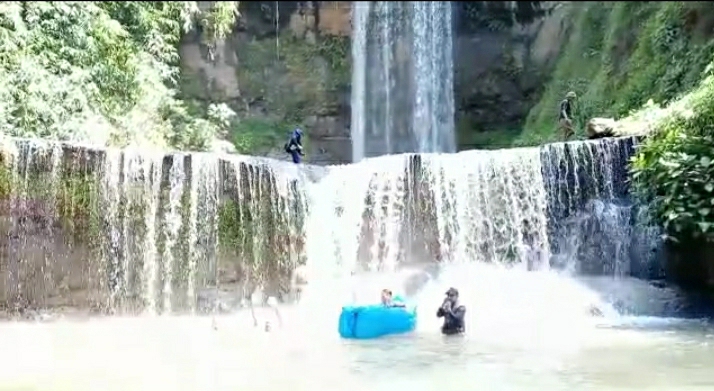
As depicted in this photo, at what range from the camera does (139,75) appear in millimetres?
17500

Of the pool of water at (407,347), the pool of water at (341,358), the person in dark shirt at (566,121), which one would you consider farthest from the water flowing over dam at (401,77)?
the pool of water at (341,358)

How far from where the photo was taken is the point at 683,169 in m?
12.4

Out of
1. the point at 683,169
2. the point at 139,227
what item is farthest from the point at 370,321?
the point at 683,169

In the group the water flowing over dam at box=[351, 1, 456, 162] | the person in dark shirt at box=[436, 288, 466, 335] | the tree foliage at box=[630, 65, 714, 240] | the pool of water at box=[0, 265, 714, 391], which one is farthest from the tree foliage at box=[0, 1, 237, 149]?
the tree foliage at box=[630, 65, 714, 240]

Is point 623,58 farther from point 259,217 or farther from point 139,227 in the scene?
point 139,227

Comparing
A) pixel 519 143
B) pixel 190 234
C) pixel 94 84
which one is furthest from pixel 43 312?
pixel 519 143

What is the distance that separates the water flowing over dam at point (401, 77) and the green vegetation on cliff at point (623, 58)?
8.65 ft

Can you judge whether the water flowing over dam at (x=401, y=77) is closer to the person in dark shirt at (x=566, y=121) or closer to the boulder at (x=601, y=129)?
the person in dark shirt at (x=566, y=121)

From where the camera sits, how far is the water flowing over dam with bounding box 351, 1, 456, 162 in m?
22.9

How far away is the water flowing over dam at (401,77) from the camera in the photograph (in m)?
22.9

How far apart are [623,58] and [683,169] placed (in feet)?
25.6

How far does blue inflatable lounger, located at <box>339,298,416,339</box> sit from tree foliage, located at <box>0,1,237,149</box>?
666cm

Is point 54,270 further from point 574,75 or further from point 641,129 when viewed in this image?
point 574,75

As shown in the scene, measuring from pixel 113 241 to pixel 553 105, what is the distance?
37.2 ft
